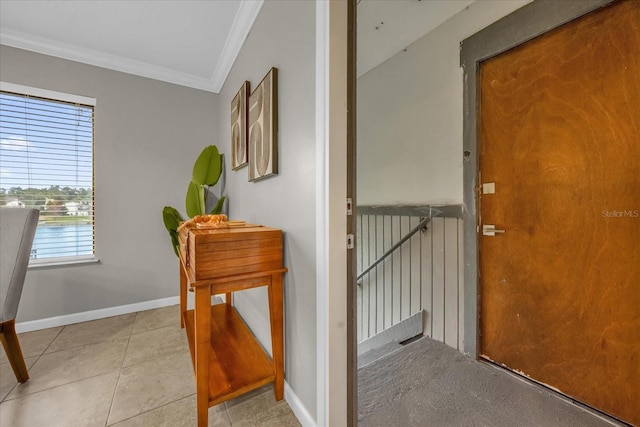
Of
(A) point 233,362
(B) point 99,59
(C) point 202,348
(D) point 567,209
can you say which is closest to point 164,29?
(B) point 99,59

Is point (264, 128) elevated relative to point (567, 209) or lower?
elevated

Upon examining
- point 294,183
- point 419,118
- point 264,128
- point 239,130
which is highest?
point 419,118

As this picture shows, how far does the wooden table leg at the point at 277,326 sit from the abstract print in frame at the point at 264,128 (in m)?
0.64

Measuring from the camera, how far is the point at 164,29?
2000 mm

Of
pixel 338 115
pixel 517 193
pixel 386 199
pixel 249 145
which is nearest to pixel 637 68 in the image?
pixel 517 193

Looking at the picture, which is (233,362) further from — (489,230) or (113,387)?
(489,230)

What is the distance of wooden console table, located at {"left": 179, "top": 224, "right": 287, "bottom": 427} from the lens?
1.12m

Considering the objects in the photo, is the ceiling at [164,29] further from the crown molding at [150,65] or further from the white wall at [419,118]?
the white wall at [419,118]

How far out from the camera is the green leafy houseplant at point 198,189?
2.24 meters

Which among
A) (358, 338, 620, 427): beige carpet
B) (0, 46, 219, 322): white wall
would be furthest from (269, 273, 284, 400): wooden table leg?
(0, 46, 219, 322): white wall

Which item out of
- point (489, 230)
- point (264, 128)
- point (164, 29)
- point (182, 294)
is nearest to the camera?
point (264, 128)

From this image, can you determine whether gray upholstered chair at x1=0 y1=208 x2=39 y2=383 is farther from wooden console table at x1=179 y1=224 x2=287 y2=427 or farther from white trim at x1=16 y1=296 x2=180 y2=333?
wooden console table at x1=179 y1=224 x2=287 y2=427

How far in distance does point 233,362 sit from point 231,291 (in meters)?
0.56

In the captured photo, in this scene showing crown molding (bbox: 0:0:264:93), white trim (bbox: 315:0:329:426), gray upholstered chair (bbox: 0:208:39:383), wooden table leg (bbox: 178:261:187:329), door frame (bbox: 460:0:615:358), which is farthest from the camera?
wooden table leg (bbox: 178:261:187:329)
